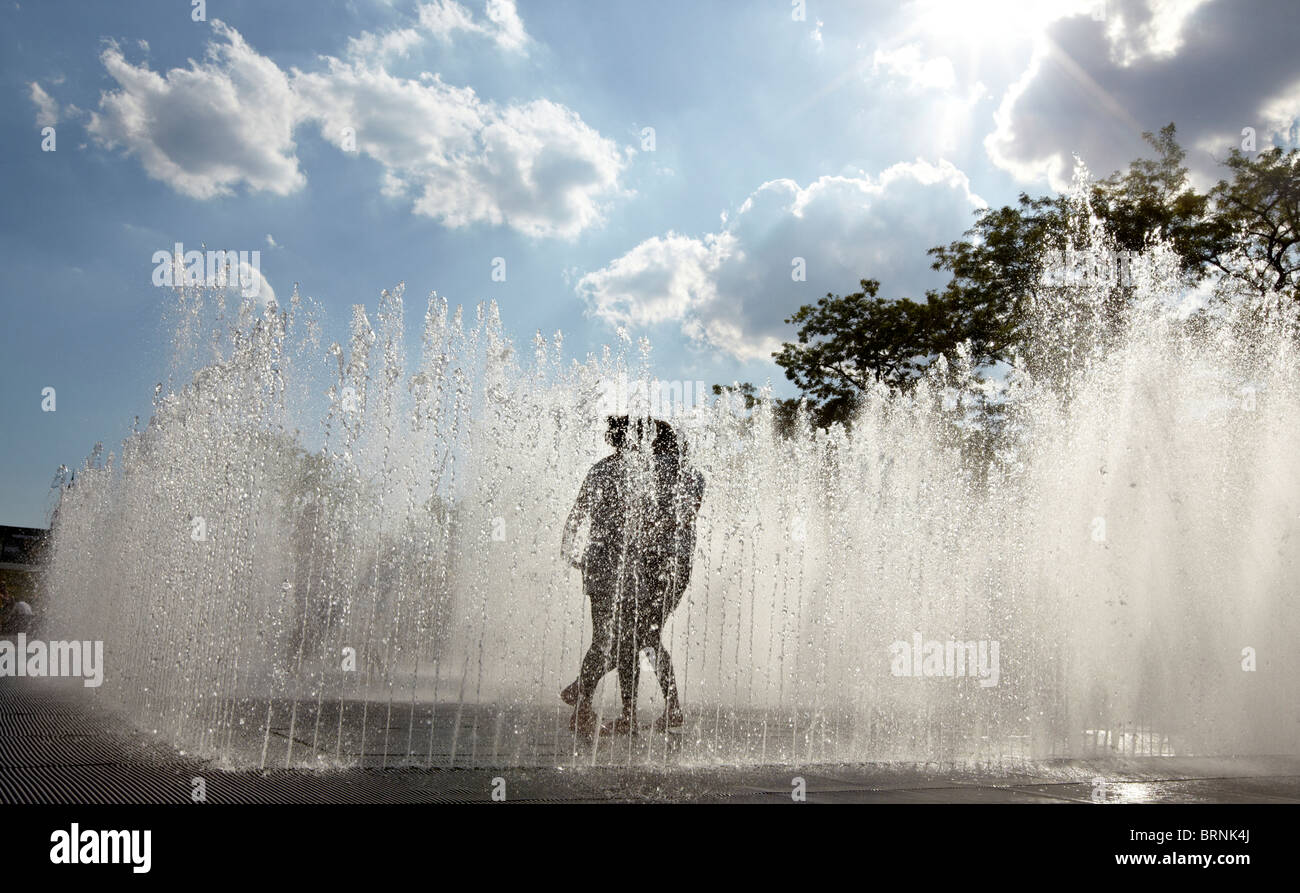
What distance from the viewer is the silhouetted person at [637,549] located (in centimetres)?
536

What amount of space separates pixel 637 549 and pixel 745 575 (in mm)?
7071

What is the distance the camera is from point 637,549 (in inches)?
230

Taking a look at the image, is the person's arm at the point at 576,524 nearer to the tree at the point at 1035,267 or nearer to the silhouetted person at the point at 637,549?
the silhouetted person at the point at 637,549

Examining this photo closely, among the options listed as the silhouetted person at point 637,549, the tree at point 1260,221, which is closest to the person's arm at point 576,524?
the silhouetted person at point 637,549

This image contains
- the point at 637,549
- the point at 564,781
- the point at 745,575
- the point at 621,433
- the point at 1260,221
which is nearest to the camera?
the point at 564,781

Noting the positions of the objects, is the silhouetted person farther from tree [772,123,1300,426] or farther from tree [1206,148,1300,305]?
tree [1206,148,1300,305]

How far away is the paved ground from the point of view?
3.01 m

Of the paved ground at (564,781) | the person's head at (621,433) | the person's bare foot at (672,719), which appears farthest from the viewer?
the person's head at (621,433)

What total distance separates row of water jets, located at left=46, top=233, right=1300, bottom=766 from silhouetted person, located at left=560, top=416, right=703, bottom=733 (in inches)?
18.7

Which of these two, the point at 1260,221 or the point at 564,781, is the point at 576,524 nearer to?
the point at 564,781

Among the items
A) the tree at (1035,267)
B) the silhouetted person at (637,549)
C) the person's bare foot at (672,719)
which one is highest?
the tree at (1035,267)

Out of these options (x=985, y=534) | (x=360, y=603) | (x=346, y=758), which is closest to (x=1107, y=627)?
(x=985, y=534)

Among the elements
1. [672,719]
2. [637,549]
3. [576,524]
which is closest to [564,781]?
[672,719]

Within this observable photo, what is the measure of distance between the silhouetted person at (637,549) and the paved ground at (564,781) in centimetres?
116
